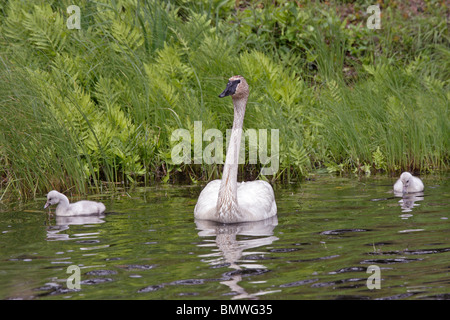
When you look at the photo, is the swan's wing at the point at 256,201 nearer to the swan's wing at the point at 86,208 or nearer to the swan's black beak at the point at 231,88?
the swan's black beak at the point at 231,88

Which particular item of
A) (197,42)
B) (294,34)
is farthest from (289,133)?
(294,34)

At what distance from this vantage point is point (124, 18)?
12.8 meters

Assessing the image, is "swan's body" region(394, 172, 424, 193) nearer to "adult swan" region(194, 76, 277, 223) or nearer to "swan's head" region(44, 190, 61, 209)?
"adult swan" region(194, 76, 277, 223)

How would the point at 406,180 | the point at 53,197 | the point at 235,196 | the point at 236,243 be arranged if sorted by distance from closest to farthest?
the point at 236,243
the point at 235,196
the point at 53,197
the point at 406,180

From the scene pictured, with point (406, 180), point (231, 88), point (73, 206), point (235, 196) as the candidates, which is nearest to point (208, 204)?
point (235, 196)

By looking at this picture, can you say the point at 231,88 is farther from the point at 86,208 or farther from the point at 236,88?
A: the point at 86,208

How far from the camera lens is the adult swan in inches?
308

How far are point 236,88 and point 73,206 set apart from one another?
229cm

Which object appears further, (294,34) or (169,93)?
(294,34)

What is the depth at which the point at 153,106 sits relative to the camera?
446 inches
